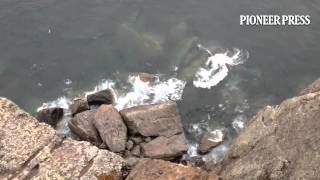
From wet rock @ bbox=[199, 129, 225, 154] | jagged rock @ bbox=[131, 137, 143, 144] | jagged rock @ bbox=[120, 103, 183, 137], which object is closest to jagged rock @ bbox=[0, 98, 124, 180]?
jagged rock @ bbox=[131, 137, 143, 144]

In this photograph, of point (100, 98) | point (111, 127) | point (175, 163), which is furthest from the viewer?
point (100, 98)

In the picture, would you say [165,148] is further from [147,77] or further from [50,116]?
[50,116]

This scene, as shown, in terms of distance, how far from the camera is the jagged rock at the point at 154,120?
28.7 meters

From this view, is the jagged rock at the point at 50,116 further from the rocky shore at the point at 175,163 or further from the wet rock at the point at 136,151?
the rocky shore at the point at 175,163

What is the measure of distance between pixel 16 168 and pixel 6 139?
1805mm

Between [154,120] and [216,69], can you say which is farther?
[216,69]

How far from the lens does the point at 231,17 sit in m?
37.8

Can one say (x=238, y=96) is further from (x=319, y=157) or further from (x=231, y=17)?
(x=319, y=157)

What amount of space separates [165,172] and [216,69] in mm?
14486

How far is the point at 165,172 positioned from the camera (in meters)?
21.3

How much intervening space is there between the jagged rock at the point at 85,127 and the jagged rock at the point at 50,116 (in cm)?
106

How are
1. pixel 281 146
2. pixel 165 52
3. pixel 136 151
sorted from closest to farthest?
pixel 281 146 → pixel 136 151 → pixel 165 52

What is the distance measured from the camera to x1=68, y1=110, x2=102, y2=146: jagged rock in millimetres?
28750

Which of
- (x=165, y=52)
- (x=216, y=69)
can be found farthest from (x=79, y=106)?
(x=216, y=69)
